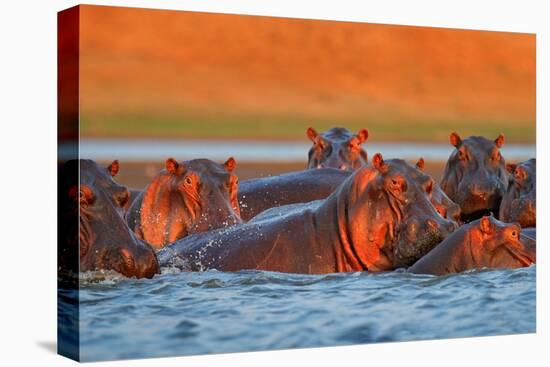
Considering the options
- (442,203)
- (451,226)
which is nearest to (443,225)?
(451,226)

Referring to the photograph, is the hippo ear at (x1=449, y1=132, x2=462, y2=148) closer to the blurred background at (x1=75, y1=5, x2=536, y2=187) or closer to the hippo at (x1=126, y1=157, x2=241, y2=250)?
the blurred background at (x1=75, y1=5, x2=536, y2=187)

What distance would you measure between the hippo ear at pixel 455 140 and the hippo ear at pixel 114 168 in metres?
3.45

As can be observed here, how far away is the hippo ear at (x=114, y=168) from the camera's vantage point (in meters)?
11.5

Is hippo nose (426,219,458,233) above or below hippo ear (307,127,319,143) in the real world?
below

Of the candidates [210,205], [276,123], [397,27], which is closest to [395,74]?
[397,27]

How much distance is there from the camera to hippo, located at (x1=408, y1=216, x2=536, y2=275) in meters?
12.5

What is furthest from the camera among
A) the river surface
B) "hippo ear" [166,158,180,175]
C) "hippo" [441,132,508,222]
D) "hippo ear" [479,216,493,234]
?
"hippo" [441,132,508,222]

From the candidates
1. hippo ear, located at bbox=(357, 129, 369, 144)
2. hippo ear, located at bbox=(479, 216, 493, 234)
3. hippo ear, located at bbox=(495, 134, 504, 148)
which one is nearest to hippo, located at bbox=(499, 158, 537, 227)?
hippo ear, located at bbox=(495, 134, 504, 148)

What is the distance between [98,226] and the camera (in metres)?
11.4

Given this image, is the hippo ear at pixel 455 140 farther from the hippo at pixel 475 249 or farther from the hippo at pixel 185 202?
the hippo at pixel 185 202

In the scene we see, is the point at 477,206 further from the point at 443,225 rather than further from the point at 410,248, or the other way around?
the point at 410,248

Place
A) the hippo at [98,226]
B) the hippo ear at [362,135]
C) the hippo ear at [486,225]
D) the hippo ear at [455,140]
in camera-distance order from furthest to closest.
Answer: the hippo ear at [455,140], the hippo ear at [362,135], the hippo ear at [486,225], the hippo at [98,226]

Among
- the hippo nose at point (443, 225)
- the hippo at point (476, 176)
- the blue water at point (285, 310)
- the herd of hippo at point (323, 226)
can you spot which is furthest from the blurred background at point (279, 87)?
the blue water at point (285, 310)

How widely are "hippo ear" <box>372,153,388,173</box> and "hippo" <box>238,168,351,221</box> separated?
643 millimetres
